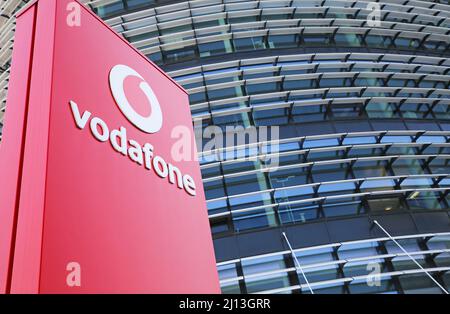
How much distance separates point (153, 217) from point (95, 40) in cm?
155

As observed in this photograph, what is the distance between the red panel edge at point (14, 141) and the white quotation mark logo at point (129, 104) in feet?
2.13

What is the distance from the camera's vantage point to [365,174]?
14.4 meters

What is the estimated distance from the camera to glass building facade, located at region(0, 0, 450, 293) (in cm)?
1248

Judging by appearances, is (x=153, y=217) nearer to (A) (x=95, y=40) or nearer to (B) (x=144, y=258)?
(B) (x=144, y=258)

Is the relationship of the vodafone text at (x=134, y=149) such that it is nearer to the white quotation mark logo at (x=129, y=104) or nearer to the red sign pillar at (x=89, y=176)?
the red sign pillar at (x=89, y=176)

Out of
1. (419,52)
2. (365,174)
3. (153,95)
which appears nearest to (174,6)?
(365,174)

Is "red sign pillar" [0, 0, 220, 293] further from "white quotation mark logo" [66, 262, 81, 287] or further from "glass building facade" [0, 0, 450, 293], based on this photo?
"glass building facade" [0, 0, 450, 293]

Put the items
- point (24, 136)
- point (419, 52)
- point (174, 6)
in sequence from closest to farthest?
point (24, 136), point (174, 6), point (419, 52)

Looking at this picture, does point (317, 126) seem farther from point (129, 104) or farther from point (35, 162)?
point (35, 162)

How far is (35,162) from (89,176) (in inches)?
13.3

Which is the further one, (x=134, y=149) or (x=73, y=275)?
(x=134, y=149)

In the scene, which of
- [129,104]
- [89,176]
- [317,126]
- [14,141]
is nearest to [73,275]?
[89,176]

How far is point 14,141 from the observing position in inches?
102

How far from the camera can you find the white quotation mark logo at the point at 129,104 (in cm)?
310
